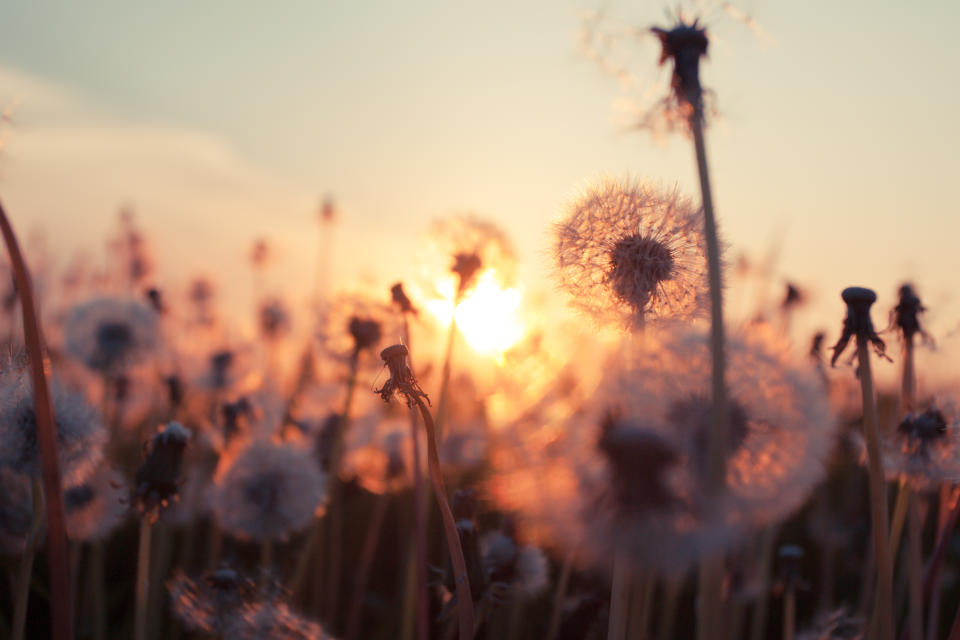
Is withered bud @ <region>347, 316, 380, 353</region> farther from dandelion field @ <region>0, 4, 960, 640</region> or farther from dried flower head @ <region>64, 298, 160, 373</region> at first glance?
dried flower head @ <region>64, 298, 160, 373</region>

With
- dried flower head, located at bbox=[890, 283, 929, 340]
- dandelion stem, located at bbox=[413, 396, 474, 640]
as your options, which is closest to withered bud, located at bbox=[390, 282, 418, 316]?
dandelion stem, located at bbox=[413, 396, 474, 640]

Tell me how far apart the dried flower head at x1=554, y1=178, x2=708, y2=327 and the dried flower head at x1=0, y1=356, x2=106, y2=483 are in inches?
55.7

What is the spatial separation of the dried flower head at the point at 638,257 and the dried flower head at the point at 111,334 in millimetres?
3952

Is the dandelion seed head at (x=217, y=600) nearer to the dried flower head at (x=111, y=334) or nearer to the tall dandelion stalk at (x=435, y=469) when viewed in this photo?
the tall dandelion stalk at (x=435, y=469)

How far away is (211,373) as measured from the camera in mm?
5840

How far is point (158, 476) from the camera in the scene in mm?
2602

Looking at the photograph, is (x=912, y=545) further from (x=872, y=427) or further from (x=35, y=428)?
(x=35, y=428)

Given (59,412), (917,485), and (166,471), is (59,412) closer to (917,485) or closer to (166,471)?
(166,471)

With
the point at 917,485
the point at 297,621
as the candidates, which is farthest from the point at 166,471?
the point at 917,485

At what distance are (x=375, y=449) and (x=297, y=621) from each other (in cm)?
320

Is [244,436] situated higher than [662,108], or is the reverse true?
[662,108]

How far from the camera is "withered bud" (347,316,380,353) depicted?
4.18 m

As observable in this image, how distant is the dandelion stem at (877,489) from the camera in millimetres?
1585

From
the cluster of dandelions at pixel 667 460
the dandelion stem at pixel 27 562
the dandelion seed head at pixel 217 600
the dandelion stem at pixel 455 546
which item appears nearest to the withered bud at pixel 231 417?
the dandelion seed head at pixel 217 600
